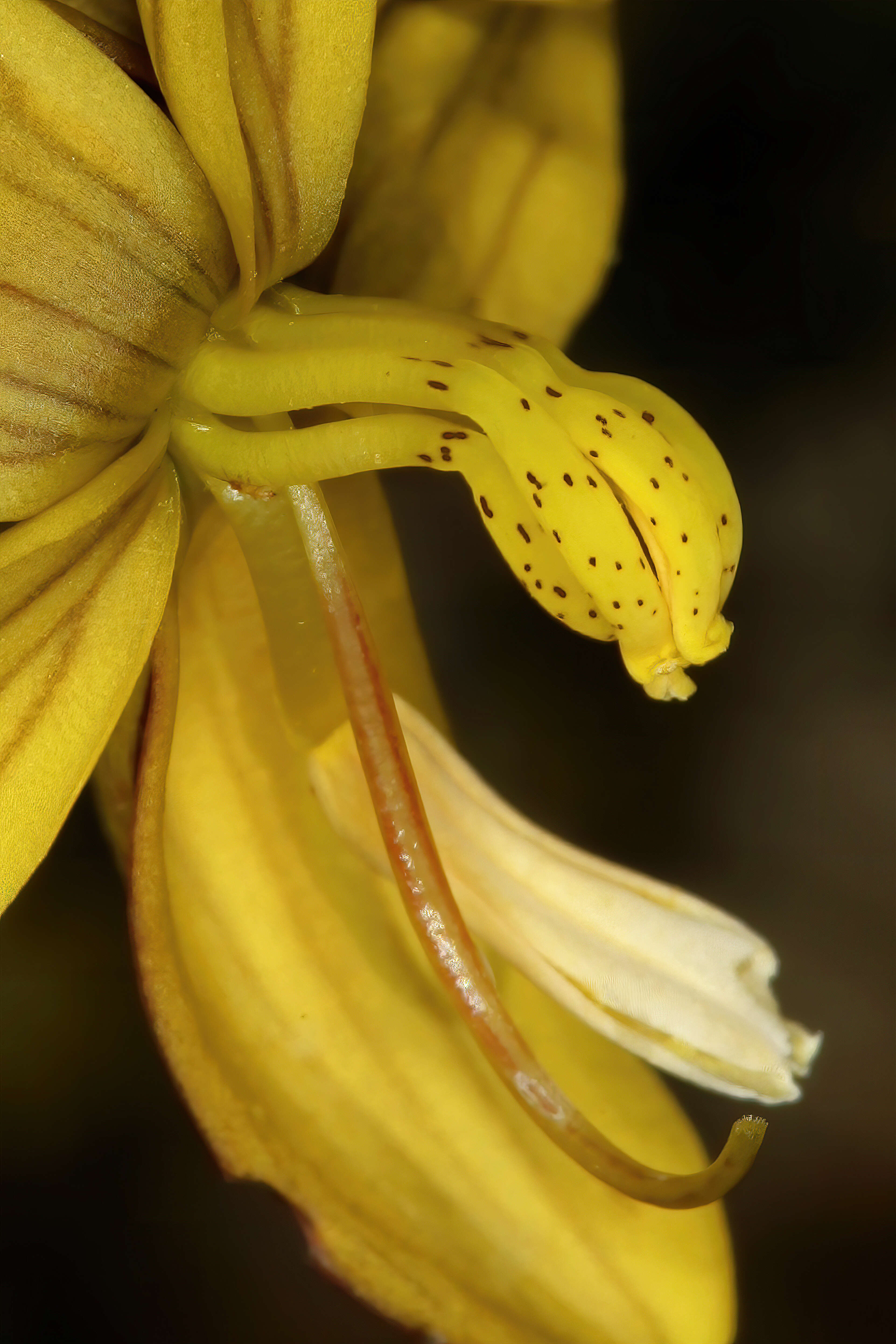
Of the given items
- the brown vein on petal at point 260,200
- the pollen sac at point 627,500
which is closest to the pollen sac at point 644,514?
the pollen sac at point 627,500


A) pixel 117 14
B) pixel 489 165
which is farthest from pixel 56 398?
pixel 489 165

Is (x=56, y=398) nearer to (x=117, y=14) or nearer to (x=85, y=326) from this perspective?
(x=85, y=326)

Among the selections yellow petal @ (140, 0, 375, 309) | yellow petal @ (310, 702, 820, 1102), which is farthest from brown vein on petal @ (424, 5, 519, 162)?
yellow petal @ (310, 702, 820, 1102)

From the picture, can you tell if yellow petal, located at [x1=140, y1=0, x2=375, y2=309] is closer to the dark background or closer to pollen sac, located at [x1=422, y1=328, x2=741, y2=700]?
pollen sac, located at [x1=422, y1=328, x2=741, y2=700]

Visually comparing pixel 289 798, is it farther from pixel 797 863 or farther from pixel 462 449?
pixel 797 863

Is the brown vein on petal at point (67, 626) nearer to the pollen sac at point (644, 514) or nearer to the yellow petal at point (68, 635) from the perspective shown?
the yellow petal at point (68, 635)

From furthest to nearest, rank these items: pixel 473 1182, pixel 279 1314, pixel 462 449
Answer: pixel 279 1314 < pixel 473 1182 < pixel 462 449

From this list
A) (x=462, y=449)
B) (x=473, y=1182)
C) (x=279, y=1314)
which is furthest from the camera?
(x=279, y=1314)

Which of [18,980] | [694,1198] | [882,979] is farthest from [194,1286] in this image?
[882,979]
